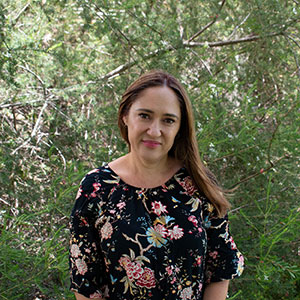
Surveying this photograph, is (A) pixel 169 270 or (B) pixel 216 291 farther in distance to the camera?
(B) pixel 216 291

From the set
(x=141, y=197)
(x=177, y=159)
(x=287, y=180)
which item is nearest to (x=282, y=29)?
(x=287, y=180)

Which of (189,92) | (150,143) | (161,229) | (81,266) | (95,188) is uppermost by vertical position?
(189,92)

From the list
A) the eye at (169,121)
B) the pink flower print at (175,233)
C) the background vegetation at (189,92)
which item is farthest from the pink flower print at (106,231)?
the background vegetation at (189,92)

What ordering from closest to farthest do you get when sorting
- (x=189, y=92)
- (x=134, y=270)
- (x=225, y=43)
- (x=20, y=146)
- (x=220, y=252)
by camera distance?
(x=134, y=270)
(x=220, y=252)
(x=20, y=146)
(x=189, y=92)
(x=225, y=43)

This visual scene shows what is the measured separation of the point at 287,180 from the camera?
290cm

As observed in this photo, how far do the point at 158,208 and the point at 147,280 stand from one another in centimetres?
25

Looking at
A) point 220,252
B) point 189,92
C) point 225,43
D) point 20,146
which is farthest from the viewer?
point 225,43

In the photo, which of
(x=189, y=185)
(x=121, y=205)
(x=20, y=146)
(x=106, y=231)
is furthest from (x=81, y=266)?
(x=20, y=146)

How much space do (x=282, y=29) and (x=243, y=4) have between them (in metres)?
0.42

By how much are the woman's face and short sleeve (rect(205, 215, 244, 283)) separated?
344 mm

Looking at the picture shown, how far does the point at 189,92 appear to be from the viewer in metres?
3.07

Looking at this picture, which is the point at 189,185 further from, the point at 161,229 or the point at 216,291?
the point at 216,291

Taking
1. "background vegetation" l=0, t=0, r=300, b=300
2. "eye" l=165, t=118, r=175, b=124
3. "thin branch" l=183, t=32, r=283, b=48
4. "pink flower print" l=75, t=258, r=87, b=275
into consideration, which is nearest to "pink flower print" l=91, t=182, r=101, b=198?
"pink flower print" l=75, t=258, r=87, b=275

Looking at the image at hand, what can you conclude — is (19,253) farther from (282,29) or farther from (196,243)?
(282,29)
